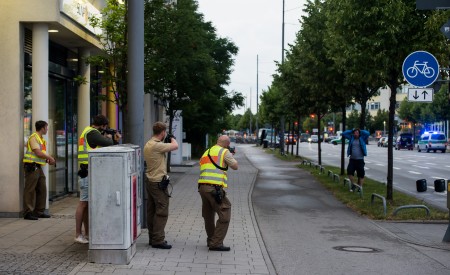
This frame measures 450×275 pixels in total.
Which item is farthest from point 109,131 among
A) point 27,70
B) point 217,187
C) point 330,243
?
point 27,70

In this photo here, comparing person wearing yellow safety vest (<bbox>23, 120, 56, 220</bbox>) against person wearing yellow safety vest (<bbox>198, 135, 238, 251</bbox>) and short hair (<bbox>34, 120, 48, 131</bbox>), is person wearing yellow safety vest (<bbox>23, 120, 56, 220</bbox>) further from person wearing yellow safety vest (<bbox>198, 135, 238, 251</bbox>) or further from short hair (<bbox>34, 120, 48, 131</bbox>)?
person wearing yellow safety vest (<bbox>198, 135, 238, 251</bbox>)

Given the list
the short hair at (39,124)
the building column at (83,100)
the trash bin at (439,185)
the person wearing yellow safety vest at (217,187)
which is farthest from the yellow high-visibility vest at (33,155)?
the trash bin at (439,185)

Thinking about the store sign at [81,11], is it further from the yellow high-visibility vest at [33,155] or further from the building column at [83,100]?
the yellow high-visibility vest at [33,155]

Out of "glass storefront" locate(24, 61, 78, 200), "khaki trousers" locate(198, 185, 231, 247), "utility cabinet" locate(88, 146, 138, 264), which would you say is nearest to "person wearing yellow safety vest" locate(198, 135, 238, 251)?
"khaki trousers" locate(198, 185, 231, 247)

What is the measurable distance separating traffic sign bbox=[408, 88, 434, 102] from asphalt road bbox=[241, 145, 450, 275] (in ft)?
8.15

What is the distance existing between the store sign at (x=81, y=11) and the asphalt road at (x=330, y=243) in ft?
18.5

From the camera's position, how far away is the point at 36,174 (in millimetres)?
11836

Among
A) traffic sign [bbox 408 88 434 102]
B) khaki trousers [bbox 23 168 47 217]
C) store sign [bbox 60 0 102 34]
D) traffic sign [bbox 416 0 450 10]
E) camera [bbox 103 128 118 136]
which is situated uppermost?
store sign [bbox 60 0 102 34]

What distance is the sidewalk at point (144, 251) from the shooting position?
7.55m

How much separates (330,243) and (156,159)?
3.13 meters

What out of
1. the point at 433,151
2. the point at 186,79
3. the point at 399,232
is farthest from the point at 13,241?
the point at 433,151

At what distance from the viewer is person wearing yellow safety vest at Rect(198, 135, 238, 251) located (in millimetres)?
8977

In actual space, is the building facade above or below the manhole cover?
above

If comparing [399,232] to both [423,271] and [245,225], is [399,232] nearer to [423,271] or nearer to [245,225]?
[245,225]
